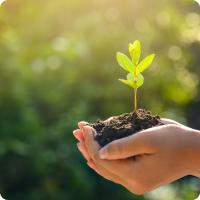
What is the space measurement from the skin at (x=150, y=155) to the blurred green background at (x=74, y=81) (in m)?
1.68

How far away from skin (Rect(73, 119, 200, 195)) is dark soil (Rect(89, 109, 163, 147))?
0.04 meters

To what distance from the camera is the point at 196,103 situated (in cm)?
448

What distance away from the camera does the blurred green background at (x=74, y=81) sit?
10.3 ft

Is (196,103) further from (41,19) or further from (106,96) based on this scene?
(41,19)

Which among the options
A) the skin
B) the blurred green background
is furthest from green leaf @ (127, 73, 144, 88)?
the blurred green background

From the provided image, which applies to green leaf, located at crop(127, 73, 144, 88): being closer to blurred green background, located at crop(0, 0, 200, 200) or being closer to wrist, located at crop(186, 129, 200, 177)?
wrist, located at crop(186, 129, 200, 177)

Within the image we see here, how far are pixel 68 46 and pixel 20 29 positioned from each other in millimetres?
593

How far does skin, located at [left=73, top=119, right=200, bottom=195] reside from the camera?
1.37 meters

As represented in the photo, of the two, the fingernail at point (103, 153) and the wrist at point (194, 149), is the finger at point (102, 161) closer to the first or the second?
the fingernail at point (103, 153)

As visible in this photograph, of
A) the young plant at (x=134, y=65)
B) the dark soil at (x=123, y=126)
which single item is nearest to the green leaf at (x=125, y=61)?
the young plant at (x=134, y=65)

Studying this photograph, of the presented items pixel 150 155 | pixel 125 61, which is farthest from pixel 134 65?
pixel 150 155

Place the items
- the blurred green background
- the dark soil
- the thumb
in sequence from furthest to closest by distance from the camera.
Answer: the blurred green background → the dark soil → the thumb

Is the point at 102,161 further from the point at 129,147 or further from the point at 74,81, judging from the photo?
the point at 74,81

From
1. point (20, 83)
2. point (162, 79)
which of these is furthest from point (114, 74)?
point (20, 83)
